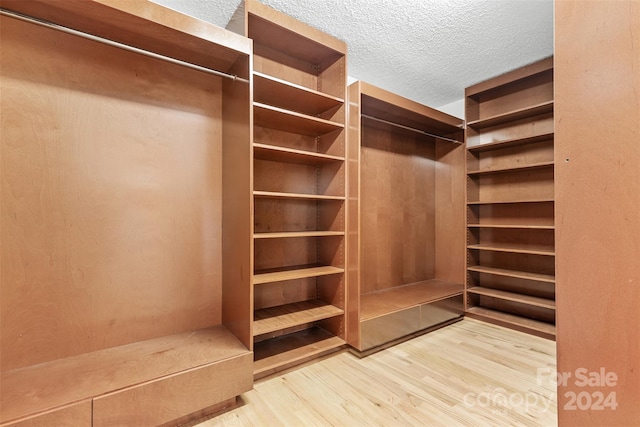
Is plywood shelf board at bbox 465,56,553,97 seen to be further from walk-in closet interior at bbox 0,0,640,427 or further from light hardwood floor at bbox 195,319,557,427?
light hardwood floor at bbox 195,319,557,427

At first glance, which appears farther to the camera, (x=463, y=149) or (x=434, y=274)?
(x=434, y=274)

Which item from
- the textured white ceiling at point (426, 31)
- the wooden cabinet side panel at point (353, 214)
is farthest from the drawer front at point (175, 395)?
the textured white ceiling at point (426, 31)

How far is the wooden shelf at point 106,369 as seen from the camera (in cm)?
127

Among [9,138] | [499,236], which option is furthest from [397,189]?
[9,138]

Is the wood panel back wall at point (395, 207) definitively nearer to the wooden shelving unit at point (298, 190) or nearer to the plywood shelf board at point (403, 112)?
the plywood shelf board at point (403, 112)

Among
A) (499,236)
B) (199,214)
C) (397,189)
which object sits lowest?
(499,236)

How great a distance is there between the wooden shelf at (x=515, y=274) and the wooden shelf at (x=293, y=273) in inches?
70.3

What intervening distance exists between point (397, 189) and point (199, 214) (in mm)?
2255

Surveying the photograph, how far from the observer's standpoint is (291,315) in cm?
220

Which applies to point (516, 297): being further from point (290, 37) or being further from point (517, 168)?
point (290, 37)

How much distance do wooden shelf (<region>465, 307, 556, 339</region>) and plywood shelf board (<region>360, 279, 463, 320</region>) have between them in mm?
299

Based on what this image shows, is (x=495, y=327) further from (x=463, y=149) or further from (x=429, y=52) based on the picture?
(x=429, y=52)

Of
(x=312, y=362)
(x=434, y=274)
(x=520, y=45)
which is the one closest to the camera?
(x=312, y=362)

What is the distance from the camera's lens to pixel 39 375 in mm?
1444
